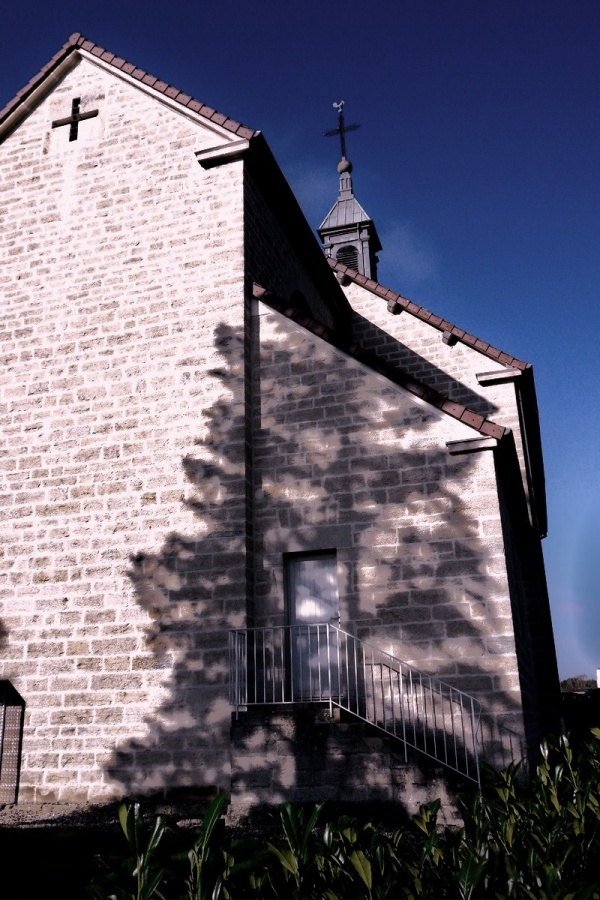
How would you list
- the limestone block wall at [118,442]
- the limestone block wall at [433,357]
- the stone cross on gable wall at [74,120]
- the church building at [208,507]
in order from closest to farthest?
the church building at [208,507] → the limestone block wall at [118,442] → the stone cross on gable wall at [74,120] → the limestone block wall at [433,357]

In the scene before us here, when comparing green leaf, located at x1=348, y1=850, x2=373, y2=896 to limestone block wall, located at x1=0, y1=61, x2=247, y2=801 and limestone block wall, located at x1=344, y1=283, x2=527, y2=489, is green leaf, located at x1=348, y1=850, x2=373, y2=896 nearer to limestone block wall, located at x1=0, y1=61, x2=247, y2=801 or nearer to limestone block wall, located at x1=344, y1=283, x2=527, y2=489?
limestone block wall, located at x1=0, y1=61, x2=247, y2=801

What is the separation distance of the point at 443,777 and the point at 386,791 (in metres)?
0.56

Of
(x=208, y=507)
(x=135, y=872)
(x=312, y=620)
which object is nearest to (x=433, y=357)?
(x=208, y=507)

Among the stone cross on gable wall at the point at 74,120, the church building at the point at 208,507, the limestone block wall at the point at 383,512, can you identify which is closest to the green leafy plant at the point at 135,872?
the church building at the point at 208,507

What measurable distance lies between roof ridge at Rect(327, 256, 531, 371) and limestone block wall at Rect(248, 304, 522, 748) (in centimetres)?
552

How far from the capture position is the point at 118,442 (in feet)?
33.5

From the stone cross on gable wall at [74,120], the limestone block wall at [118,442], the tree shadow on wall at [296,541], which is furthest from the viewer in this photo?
the stone cross on gable wall at [74,120]

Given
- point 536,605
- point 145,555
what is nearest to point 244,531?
point 145,555

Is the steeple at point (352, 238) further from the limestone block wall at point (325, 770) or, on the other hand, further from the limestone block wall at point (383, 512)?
the limestone block wall at point (325, 770)

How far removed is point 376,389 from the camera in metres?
9.52

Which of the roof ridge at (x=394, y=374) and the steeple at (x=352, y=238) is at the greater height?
the steeple at (x=352, y=238)

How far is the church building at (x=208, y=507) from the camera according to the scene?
826 centimetres

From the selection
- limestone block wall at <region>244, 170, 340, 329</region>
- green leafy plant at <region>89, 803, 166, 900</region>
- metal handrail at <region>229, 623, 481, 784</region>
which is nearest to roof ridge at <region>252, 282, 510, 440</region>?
limestone block wall at <region>244, 170, 340, 329</region>

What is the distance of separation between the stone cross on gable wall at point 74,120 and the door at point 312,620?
25.8 feet
